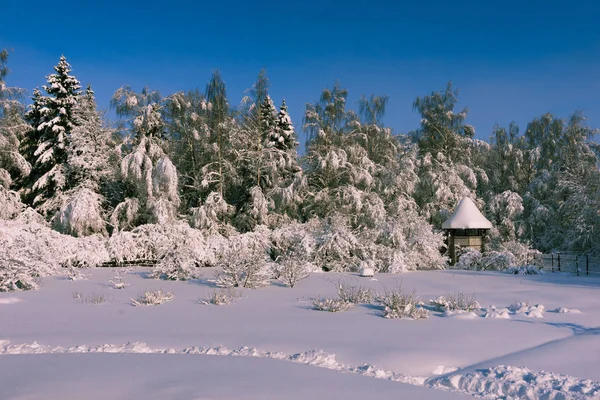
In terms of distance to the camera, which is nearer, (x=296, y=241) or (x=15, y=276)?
(x=15, y=276)

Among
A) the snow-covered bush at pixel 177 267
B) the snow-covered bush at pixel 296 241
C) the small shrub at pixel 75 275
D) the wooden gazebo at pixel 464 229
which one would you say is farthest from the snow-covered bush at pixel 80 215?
the wooden gazebo at pixel 464 229

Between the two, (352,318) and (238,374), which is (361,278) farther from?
(238,374)

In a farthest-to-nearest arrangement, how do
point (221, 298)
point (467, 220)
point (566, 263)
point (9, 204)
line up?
point (566, 263)
point (9, 204)
point (467, 220)
point (221, 298)

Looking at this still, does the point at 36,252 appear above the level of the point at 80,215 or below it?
below

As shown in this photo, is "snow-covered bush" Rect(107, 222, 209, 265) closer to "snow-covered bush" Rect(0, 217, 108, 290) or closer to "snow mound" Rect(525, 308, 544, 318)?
"snow-covered bush" Rect(0, 217, 108, 290)

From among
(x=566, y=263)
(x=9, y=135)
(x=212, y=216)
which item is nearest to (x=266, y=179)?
(x=212, y=216)

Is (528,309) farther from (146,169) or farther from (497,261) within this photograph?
(146,169)

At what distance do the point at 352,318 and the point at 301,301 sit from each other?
188 cm

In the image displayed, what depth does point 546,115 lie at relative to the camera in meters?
28.1

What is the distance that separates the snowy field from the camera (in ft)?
15.3

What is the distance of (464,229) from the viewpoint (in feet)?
60.4

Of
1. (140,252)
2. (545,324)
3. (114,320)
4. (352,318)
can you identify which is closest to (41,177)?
(140,252)

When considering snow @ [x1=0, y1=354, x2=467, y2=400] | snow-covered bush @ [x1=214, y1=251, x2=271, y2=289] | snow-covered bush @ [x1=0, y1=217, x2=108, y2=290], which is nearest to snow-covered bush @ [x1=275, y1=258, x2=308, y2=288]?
snow-covered bush @ [x1=214, y1=251, x2=271, y2=289]

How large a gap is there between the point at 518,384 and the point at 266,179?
57.6ft
